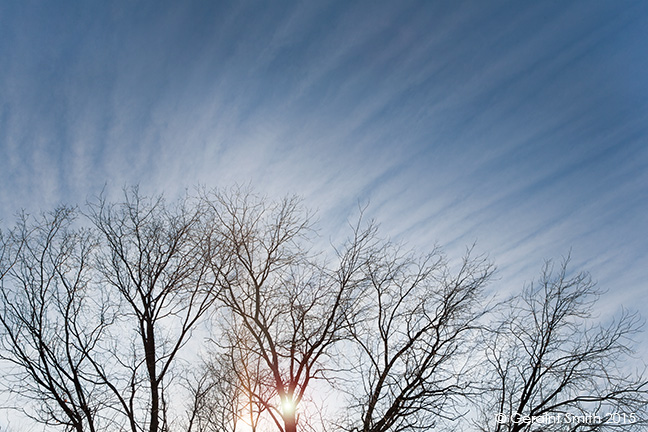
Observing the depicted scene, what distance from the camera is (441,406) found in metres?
7.98

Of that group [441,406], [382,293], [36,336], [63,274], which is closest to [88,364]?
[36,336]

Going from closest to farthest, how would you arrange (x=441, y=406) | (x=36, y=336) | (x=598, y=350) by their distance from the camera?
(x=36, y=336)
(x=441, y=406)
(x=598, y=350)

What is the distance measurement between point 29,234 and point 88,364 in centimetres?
295

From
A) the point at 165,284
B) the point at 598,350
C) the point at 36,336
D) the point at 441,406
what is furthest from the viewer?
the point at 598,350

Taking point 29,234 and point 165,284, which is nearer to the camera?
point 29,234

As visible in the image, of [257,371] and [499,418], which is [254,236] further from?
[499,418]

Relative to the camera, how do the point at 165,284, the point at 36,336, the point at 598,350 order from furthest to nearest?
the point at 598,350 → the point at 165,284 → the point at 36,336

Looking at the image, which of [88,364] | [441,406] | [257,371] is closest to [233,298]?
[257,371]

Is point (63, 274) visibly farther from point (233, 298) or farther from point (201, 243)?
point (233, 298)

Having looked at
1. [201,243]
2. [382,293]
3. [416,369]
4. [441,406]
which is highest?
[201,243]

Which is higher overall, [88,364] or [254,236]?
[254,236]

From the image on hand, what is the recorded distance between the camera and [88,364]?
7.51m

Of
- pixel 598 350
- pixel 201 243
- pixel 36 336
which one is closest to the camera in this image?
pixel 36 336

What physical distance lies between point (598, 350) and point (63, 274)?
12788mm
